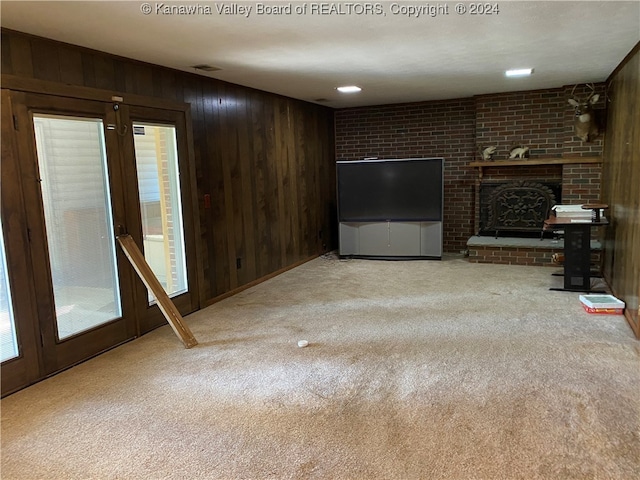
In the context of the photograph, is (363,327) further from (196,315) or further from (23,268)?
(23,268)

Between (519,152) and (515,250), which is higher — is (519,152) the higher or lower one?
the higher one

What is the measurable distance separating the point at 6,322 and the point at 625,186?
4.87 meters

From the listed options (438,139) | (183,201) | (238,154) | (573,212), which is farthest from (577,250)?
(183,201)

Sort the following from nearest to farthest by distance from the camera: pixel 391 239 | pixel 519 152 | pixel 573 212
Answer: pixel 573 212 → pixel 519 152 → pixel 391 239

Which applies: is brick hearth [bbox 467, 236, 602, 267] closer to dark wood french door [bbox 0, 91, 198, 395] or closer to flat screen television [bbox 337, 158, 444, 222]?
flat screen television [bbox 337, 158, 444, 222]

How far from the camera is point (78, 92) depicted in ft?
10.5

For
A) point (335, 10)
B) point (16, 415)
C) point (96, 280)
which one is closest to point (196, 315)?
point (96, 280)

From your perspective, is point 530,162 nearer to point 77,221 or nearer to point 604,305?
point 604,305

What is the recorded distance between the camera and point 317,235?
23.0 feet

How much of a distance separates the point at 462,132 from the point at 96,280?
17.6 ft

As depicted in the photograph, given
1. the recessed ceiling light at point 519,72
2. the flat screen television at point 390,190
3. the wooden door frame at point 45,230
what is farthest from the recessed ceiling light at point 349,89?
the wooden door frame at point 45,230

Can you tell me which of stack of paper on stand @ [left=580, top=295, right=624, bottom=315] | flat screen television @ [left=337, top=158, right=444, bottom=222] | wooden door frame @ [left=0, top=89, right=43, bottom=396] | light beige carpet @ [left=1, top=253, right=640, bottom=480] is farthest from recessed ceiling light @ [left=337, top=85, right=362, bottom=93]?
wooden door frame @ [left=0, top=89, right=43, bottom=396]

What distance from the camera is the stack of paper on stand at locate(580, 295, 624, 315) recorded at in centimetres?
392

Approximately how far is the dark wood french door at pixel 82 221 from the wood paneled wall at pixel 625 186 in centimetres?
373
